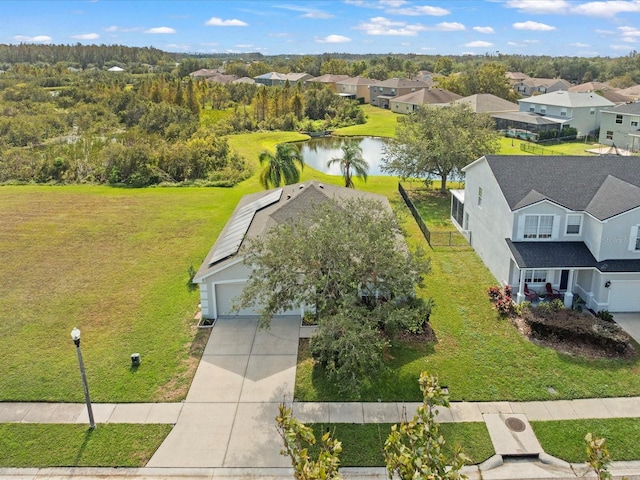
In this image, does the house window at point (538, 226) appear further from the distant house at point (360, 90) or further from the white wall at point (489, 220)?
the distant house at point (360, 90)

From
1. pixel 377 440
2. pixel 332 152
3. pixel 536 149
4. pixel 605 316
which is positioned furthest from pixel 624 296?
pixel 332 152

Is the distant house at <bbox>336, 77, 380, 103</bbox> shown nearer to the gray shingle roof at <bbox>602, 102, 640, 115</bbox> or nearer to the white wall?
the gray shingle roof at <bbox>602, 102, 640, 115</bbox>

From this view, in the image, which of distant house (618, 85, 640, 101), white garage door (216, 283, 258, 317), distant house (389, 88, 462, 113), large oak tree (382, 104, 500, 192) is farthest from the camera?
distant house (618, 85, 640, 101)

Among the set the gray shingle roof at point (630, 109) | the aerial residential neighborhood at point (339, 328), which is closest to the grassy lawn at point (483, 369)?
the aerial residential neighborhood at point (339, 328)

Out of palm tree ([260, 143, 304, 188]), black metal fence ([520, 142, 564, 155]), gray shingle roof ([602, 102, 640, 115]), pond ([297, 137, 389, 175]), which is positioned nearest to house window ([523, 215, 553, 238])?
palm tree ([260, 143, 304, 188])

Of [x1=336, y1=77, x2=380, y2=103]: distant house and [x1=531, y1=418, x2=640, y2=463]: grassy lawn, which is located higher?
[x1=336, y1=77, x2=380, y2=103]: distant house

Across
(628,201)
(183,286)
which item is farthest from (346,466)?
(628,201)
